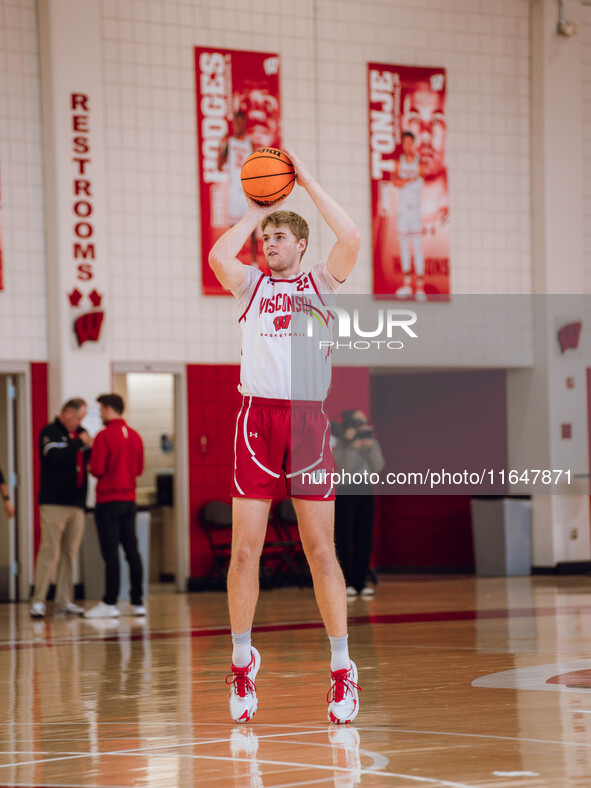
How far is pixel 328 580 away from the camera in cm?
438

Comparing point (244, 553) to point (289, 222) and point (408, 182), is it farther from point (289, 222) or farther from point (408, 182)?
point (408, 182)

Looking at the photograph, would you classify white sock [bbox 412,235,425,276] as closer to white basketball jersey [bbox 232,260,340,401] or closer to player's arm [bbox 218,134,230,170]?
player's arm [bbox 218,134,230,170]

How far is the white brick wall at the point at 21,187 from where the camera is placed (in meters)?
12.3

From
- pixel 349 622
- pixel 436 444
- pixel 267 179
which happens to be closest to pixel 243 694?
pixel 267 179

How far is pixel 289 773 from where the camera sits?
3379 mm

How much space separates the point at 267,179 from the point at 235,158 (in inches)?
359

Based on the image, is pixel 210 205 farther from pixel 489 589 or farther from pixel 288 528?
pixel 489 589

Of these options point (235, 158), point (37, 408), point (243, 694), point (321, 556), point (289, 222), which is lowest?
point (243, 694)

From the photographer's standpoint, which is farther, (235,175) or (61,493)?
(235,175)

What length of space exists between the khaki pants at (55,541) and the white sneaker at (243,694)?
615cm

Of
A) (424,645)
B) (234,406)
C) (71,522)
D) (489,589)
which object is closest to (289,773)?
(424,645)

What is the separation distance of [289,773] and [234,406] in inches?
396

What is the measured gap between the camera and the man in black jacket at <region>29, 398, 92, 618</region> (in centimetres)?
1016

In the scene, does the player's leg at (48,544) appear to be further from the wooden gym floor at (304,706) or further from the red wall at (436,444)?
the red wall at (436,444)
